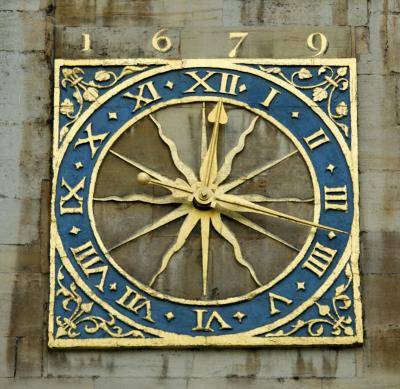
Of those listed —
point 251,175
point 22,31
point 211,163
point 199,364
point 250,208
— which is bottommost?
point 199,364

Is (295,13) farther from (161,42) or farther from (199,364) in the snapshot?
(199,364)

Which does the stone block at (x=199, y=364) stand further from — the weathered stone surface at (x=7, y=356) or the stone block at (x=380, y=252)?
the stone block at (x=380, y=252)

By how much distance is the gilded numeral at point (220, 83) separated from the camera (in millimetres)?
24812

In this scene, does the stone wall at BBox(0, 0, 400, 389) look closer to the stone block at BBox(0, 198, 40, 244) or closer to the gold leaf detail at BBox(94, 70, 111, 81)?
the stone block at BBox(0, 198, 40, 244)

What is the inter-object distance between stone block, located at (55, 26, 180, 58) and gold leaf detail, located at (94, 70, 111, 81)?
17cm

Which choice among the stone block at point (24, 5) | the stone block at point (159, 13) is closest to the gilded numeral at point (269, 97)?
the stone block at point (159, 13)

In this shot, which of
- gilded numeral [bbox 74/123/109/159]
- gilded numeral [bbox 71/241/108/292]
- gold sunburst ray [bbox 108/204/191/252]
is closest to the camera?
gilded numeral [bbox 71/241/108/292]

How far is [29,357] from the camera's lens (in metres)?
24.0

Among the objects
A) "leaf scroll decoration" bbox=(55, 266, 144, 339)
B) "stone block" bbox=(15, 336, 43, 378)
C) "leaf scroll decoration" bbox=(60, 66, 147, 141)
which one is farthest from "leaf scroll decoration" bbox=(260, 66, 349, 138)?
"stone block" bbox=(15, 336, 43, 378)

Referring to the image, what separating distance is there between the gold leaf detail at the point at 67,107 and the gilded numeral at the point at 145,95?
1.75 feet

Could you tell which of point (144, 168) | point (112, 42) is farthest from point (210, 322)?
point (112, 42)

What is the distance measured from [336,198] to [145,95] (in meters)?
2.13

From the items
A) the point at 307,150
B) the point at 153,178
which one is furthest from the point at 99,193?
the point at 307,150

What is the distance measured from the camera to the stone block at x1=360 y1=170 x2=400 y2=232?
24.4m
